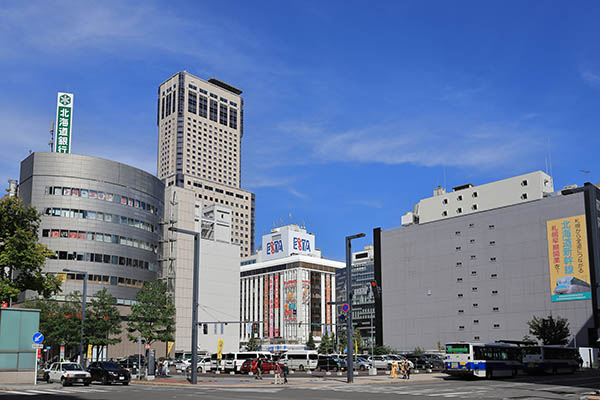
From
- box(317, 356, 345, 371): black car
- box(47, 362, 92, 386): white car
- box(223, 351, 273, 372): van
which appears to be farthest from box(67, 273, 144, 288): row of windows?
box(47, 362, 92, 386): white car

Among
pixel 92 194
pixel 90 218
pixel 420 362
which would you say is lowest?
pixel 420 362

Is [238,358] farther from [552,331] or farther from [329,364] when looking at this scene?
[552,331]

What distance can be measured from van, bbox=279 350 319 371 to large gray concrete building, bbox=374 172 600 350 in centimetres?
5382

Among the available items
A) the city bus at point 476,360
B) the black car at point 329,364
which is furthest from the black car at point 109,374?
the black car at point 329,364

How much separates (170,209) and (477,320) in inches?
2590

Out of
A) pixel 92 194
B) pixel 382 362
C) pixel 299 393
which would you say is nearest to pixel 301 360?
pixel 382 362

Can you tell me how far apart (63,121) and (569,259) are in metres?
91.6

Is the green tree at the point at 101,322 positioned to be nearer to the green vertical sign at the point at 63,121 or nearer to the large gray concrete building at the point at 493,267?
the green vertical sign at the point at 63,121

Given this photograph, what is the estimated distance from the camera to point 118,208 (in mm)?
98500

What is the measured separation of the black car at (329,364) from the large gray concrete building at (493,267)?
5199cm

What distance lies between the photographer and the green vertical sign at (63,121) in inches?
3932

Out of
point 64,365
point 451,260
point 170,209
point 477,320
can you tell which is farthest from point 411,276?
point 64,365

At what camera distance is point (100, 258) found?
309 ft

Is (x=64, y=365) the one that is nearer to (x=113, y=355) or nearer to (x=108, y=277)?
(x=108, y=277)
